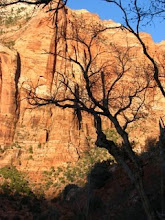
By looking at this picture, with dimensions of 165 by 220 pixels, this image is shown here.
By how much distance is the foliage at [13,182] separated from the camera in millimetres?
35969

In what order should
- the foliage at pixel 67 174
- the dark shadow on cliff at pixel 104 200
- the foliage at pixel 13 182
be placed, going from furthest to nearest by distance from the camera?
→ the foliage at pixel 67 174 → the foliage at pixel 13 182 → the dark shadow on cliff at pixel 104 200

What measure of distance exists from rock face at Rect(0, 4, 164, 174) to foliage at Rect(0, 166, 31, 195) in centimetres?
145

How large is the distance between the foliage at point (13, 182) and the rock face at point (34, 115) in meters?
1.45

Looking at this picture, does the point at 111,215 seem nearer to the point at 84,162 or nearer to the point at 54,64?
the point at 84,162

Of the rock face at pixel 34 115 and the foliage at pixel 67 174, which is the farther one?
the rock face at pixel 34 115

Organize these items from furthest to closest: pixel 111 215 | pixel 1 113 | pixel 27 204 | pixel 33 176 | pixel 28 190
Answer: pixel 1 113 → pixel 33 176 → pixel 28 190 → pixel 27 204 → pixel 111 215

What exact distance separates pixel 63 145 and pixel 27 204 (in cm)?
1266

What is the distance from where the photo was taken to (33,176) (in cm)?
4019

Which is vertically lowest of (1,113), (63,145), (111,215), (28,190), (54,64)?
(111,215)

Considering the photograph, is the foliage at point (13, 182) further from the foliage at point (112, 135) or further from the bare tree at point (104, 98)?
the bare tree at point (104, 98)

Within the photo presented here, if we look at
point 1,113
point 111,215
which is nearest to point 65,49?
point 1,113

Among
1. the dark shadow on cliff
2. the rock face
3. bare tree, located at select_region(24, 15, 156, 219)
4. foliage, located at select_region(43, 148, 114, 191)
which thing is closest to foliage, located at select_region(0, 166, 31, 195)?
the dark shadow on cliff

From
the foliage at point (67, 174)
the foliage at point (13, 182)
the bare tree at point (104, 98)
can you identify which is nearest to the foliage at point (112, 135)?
the foliage at point (67, 174)

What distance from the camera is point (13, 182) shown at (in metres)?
36.8
